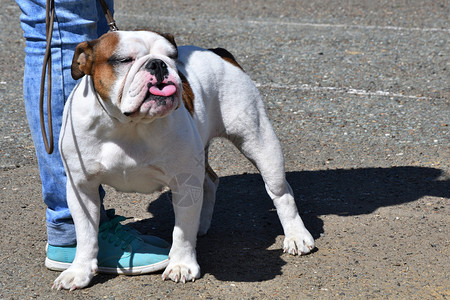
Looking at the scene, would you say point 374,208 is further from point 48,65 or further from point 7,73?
point 7,73

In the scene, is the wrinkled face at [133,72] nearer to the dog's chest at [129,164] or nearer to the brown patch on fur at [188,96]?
the dog's chest at [129,164]

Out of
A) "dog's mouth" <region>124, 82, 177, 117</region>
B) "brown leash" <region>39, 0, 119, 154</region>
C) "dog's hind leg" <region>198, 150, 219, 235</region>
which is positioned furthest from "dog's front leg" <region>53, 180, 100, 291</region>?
"dog's hind leg" <region>198, 150, 219, 235</region>

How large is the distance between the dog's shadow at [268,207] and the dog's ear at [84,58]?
130cm

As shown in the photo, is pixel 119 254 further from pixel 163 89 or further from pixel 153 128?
pixel 163 89

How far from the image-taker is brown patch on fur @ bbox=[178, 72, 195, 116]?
3.63 meters

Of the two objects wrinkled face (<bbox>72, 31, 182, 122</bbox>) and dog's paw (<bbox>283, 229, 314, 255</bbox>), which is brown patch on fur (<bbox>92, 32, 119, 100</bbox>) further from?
dog's paw (<bbox>283, 229, 314, 255</bbox>)

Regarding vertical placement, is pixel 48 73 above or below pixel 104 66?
below

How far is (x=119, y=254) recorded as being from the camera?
3805mm

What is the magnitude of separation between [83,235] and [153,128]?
2.30ft

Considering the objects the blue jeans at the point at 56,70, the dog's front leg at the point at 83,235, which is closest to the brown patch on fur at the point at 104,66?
the blue jeans at the point at 56,70

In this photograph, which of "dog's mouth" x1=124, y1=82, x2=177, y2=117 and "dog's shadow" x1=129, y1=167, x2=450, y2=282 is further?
"dog's shadow" x1=129, y1=167, x2=450, y2=282

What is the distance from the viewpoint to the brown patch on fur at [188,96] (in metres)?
3.63

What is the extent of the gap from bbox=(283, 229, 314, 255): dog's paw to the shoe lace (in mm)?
882

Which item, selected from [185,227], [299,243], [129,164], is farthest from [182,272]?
[299,243]
